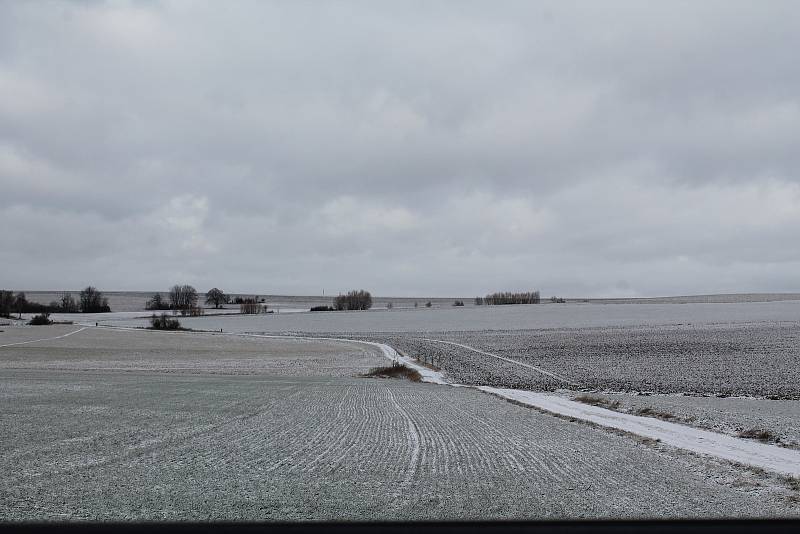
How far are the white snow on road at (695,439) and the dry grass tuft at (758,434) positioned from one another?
1.32 ft

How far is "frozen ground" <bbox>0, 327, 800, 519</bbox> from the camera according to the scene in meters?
6.05

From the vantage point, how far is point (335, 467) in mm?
7973

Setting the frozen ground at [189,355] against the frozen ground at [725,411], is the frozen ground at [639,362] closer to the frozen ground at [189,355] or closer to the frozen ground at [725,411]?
the frozen ground at [725,411]

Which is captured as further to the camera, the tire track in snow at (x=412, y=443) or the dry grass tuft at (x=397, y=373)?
the dry grass tuft at (x=397, y=373)

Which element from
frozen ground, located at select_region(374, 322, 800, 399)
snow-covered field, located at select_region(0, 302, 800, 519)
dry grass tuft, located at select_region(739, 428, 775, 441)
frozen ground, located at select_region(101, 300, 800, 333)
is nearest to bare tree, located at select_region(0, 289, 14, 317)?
frozen ground, located at select_region(101, 300, 800, 333)

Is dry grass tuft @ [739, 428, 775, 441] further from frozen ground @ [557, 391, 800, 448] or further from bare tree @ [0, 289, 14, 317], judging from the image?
bare tree @ [0, 289, 14, 317]

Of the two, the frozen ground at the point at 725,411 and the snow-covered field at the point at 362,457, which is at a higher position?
the snow-covered field at the point at 362,457

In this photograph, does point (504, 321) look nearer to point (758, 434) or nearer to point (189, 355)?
point (189, 355)

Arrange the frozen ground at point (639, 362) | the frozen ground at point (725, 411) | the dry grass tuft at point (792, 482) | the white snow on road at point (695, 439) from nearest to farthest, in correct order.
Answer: the dry grass tuft at point (792, 482)
the white snow on road at point (695, 439)
the frozen ground at point (725, 411)
the frozen ground at point (639, 362)

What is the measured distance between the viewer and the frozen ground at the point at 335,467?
6047mm

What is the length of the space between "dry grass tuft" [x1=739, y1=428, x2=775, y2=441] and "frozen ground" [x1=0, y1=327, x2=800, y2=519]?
3.17 meters

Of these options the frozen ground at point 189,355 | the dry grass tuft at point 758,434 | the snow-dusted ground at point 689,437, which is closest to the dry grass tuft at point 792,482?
the snow-dusted ground at point 689,437

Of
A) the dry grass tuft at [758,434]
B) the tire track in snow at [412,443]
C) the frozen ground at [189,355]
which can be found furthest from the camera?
the frozen ground at [189,355]

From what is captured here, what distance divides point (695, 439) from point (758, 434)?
1.84 metres
